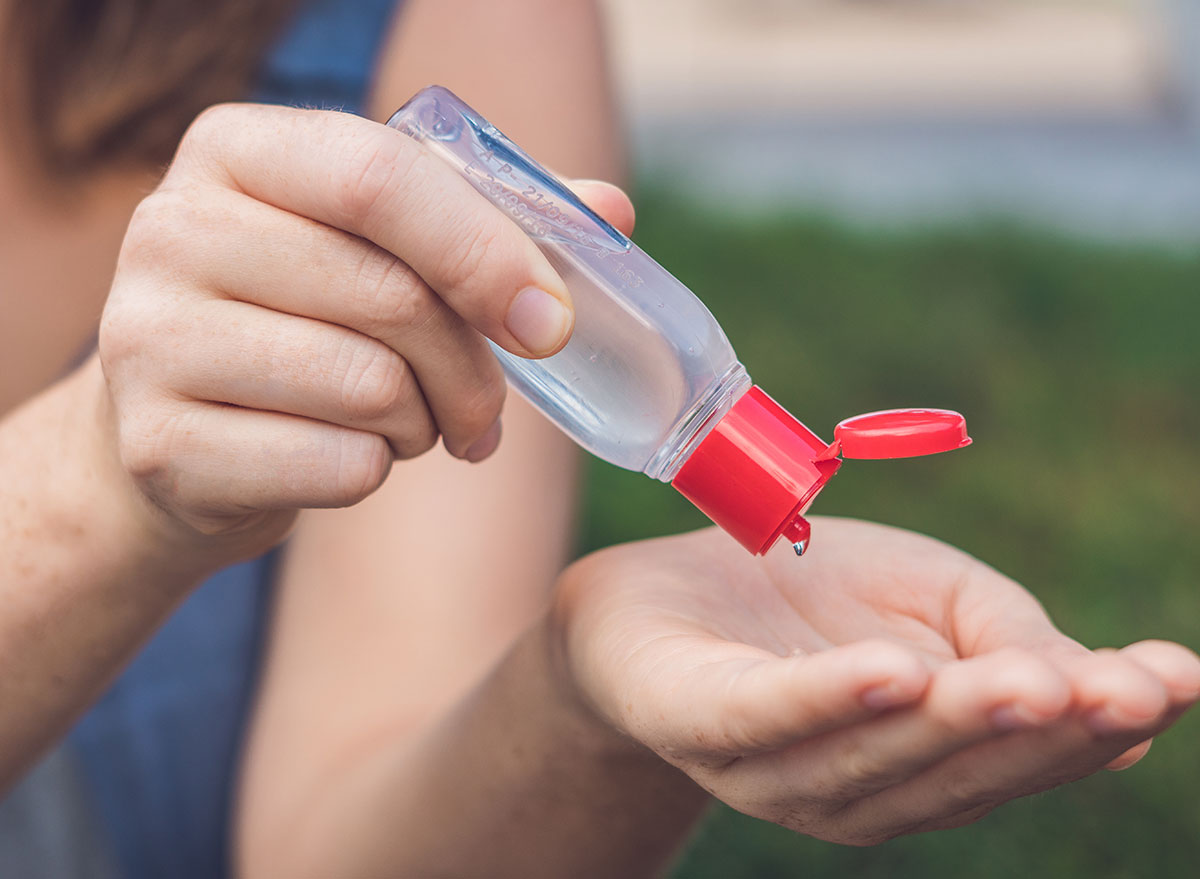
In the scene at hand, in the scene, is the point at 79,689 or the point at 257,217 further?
the point at 79,689

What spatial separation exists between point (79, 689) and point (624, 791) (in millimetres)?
576

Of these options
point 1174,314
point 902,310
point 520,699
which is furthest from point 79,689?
point 1174,314

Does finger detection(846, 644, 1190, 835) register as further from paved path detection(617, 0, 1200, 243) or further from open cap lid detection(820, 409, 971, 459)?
paved path detection(617, 0, 1200, 243)

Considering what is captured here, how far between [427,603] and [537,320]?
2.49 ft

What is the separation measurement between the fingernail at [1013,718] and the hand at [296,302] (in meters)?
0.44

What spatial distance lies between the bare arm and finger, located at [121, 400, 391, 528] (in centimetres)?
45

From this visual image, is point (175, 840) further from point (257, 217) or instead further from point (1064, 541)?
point (1064, 541)

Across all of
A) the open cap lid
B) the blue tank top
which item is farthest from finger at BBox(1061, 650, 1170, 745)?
the blue tank top

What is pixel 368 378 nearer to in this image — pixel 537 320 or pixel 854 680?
pixel 537 320

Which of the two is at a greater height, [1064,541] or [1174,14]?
[1174,14]

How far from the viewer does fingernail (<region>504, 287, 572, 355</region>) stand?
0.91 m

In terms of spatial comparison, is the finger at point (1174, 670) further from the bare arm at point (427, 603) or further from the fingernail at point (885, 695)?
the bare arm at point (427, 603)

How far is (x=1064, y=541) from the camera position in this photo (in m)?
2.81

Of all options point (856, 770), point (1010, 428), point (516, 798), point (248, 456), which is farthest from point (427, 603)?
point (1010, 428)
